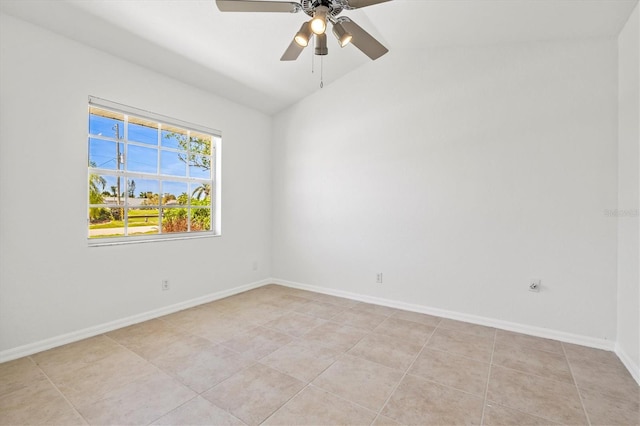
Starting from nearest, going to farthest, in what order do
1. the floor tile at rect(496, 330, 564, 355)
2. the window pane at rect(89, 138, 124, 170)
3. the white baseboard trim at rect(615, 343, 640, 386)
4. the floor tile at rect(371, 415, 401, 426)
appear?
the floor tile at rect(371, 415, 401, 426) → the white baseboard trim at rect(615, 343, 640, 386) → the floor tile at rect(496, 330, 564, 355) → the window pane at rect(89, 138, 124, 170)

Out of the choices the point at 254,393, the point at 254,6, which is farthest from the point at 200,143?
the point at 254,393

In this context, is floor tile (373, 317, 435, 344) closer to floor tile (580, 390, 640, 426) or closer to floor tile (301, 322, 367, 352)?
floor tile (301, 322, 367, 352)

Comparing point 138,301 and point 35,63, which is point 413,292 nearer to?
point 138,301

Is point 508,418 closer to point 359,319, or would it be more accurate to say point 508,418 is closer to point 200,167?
point 359,319

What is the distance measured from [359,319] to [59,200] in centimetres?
295

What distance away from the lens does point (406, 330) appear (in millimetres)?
2865

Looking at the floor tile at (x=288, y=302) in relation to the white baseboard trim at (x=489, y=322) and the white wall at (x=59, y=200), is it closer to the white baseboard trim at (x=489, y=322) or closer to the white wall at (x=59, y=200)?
the white baseboard trim at (x=489, y=322)

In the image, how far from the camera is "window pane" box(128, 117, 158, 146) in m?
3.09

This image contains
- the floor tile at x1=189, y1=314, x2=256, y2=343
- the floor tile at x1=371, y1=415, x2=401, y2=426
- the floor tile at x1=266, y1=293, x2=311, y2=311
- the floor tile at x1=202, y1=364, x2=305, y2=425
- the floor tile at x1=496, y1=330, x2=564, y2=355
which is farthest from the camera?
the floor tile at x1=266, y1=293, x2=311, y2=311

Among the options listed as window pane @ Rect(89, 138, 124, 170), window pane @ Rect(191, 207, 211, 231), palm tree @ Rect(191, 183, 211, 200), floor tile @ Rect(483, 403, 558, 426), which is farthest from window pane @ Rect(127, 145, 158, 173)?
floor tile @ Rect(483, 403, 558, 426)

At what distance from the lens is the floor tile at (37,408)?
1616 mm

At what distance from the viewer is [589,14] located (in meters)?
2.32

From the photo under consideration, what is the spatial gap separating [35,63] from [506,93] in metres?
4.10

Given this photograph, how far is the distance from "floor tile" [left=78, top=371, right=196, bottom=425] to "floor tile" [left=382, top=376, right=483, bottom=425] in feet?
4.15
